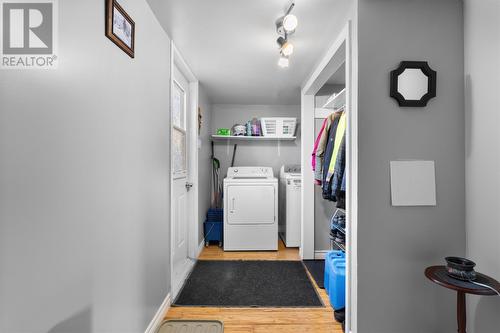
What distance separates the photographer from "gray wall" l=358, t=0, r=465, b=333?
4.99ft

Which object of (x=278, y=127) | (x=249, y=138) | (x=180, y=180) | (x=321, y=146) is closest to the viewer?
(x=321, y=146)

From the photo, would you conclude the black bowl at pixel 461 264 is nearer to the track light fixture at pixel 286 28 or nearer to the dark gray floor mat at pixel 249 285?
the dark gray floor mat at pixel 249 285

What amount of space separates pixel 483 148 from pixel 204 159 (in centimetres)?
288

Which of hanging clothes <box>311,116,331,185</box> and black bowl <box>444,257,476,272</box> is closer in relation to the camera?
black bowl <box>444,257,476,272</box>

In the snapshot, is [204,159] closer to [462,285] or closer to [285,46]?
[285,46]

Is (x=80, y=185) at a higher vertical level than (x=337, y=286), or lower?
higher

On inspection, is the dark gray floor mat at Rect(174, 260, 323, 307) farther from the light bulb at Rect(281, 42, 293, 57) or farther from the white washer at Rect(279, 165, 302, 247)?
the light bulb at Rect(281, 42, 293, 57)

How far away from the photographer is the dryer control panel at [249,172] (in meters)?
3.62

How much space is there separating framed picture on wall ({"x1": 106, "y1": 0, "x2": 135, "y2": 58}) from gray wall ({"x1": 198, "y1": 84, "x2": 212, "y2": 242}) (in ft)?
5.87

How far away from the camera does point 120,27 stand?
49.3 inches

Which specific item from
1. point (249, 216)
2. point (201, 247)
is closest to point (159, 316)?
point (201, 247)

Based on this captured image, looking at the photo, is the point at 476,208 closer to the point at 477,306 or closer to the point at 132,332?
the point at 477,306

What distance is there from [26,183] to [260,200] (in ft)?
A: 8.86

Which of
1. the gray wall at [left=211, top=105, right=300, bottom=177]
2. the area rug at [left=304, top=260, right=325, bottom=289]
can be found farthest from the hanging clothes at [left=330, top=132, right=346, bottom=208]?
the gray wall at [left=211, top=105, right=300, bottom=177]
